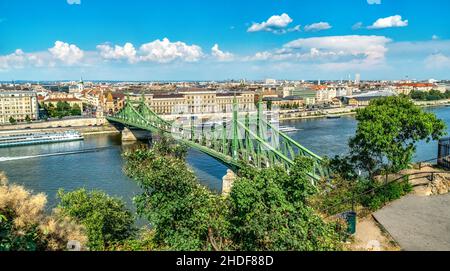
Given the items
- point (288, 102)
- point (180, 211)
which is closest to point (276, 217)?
point (180, 211)

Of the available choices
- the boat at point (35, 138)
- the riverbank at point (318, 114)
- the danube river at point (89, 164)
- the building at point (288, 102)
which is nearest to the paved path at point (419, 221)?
the danube river at point (89, 164)

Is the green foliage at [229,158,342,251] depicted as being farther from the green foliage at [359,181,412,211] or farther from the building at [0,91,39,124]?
the building at [0,91,39,124]

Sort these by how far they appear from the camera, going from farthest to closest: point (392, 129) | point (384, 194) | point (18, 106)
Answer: point (18, 106), point (392, 129), point (384, 194)

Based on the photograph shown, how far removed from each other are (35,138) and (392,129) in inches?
1028

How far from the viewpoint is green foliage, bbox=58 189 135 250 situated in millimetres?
6404

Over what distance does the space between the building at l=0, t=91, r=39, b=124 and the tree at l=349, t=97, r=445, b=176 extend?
117ft

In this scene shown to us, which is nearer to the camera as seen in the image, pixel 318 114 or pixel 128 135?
pixel 128 135

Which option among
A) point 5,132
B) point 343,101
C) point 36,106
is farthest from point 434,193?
point 343,101

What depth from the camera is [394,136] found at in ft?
23.9

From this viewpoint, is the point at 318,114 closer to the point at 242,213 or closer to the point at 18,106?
the point at 18,106

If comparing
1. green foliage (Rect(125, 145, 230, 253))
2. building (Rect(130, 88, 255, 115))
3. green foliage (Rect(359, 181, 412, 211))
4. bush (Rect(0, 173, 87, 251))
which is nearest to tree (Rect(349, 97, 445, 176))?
green foliage (Rect(359, 181, 412, 211))

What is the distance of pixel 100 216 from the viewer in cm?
657

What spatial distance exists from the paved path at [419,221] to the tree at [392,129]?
2.20 m

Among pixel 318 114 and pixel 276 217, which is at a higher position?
pixel 276 217
